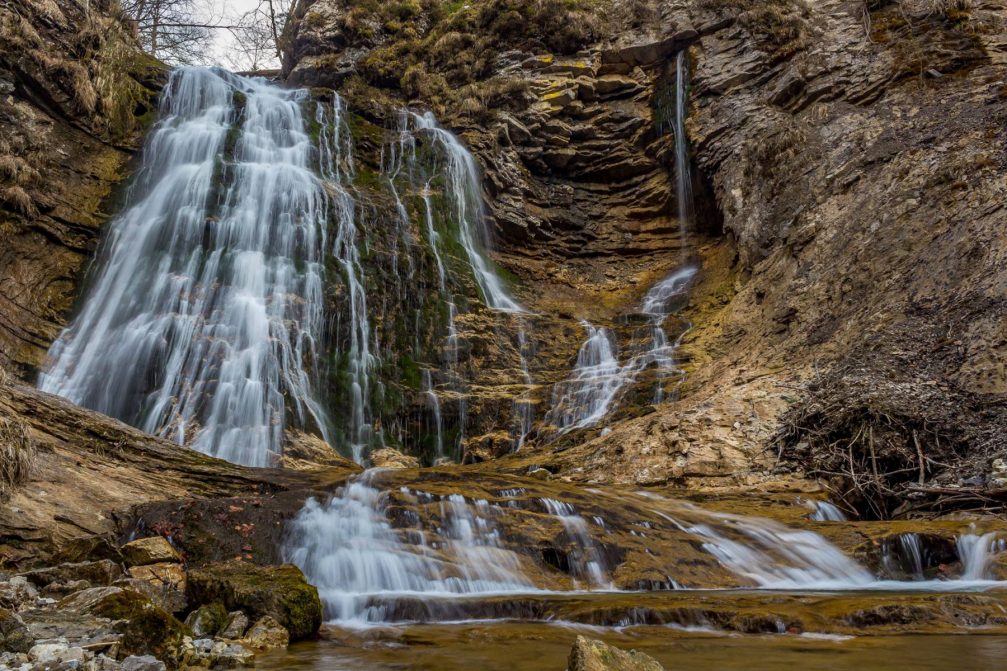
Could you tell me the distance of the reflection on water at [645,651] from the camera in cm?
346

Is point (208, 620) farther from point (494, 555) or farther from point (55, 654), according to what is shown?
point (494, 555)

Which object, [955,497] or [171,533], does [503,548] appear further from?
[955,497]

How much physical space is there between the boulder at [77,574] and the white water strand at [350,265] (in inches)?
269

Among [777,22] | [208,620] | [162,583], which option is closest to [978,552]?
[208,620]

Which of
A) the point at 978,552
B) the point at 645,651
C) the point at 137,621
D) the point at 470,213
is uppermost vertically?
the point at 470,213

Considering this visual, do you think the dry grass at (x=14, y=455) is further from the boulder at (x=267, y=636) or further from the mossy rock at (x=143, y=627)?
the boulder at (x=267, y=636)

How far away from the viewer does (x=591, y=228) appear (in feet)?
62.3

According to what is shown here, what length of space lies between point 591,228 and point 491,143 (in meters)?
3.64

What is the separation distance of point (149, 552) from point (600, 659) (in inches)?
159

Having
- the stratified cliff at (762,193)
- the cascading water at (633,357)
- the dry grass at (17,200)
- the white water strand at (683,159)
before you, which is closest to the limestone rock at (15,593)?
the stratified cliff at (762,193)

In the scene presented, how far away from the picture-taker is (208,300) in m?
12.7

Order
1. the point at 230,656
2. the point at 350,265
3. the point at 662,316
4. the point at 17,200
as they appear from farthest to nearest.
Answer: the point at 662,316 → the point at 350,265 → the point at 17,200 → the point at 230,656

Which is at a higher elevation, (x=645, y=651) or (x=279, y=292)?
(x=279, y=292)

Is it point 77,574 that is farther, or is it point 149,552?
point 149,552
